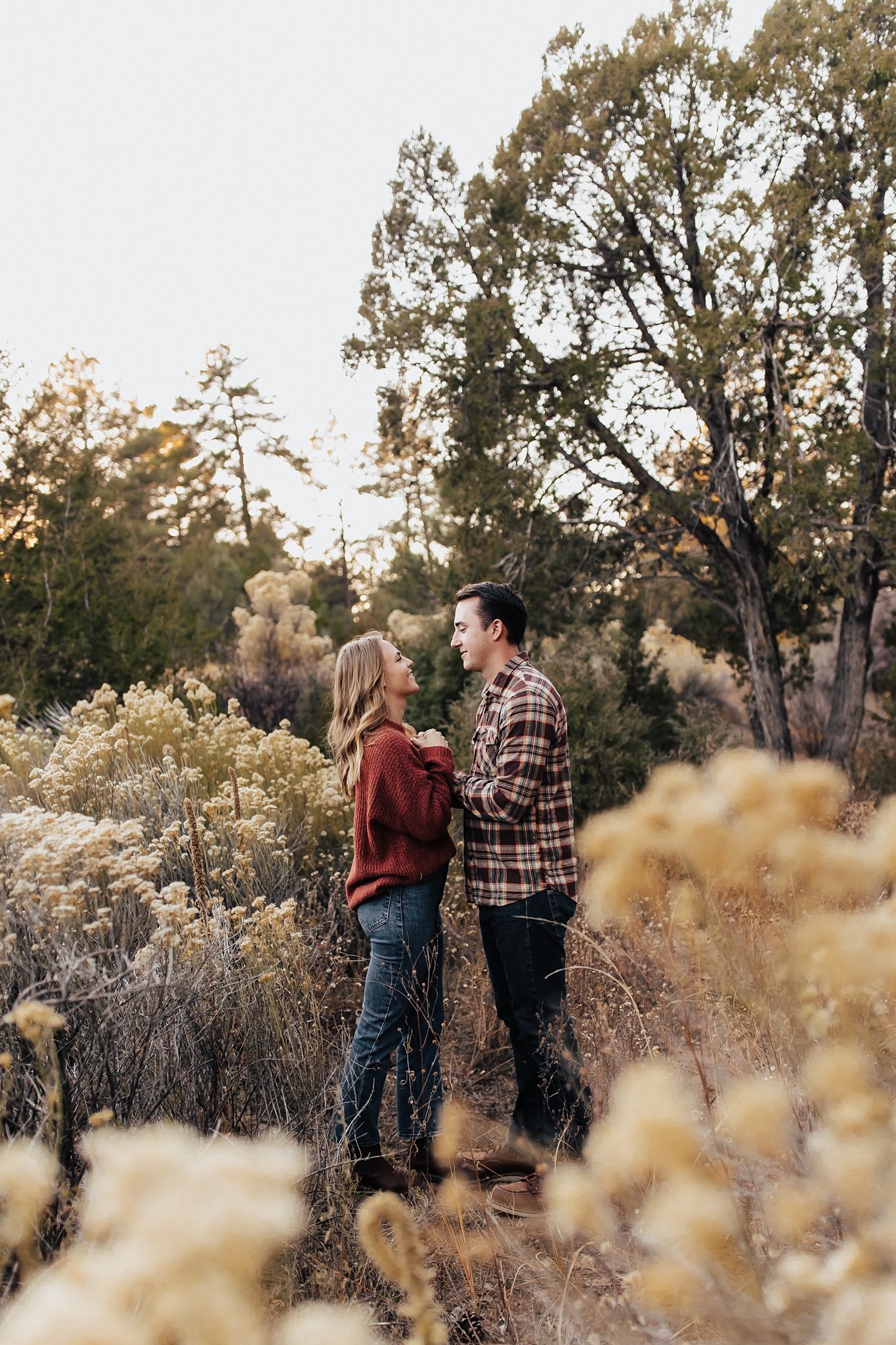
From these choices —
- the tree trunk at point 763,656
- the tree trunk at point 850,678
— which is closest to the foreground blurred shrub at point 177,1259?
the tree trunk at point 763,656

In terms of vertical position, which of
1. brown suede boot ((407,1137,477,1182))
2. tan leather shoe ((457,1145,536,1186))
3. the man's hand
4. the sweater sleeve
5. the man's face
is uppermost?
the man's face

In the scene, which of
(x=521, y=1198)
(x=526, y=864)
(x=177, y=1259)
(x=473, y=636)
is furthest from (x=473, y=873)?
(x=177, y=1259)

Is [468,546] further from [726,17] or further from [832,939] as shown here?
[832,939]

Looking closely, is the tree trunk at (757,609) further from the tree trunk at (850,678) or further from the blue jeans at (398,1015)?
the blue jeans at (398,1015)

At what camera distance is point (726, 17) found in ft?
31.0

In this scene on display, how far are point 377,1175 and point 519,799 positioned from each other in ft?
4.01

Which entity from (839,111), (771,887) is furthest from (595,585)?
(771,887)

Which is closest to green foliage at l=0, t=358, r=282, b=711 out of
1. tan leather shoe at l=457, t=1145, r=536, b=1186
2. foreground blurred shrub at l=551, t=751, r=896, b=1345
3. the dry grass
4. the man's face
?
the dry grass

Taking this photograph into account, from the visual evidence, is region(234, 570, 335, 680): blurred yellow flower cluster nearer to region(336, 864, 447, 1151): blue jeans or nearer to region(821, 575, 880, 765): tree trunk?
region(821, 575, 880, 765): tree trunk

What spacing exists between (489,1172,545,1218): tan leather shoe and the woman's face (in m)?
1.52

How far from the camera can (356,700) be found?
2973 millimetres

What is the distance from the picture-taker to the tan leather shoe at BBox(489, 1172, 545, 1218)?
2795mm

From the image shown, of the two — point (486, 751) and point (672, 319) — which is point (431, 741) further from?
point (672, 319)

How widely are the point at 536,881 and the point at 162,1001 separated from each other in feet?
3.71
